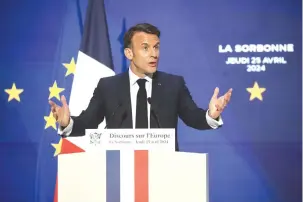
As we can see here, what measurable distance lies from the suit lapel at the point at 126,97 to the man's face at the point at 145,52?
12cm

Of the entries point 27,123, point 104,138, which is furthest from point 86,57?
point 104,138

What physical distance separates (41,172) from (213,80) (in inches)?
56.7

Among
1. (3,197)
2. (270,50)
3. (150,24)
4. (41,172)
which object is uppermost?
(150,24)

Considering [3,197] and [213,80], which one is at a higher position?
[213,80]

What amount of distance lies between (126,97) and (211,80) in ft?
2.09

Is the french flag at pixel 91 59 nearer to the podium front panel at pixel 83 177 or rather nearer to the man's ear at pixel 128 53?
the man's ear at pixel 128 53

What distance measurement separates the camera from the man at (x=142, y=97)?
2.93 meters

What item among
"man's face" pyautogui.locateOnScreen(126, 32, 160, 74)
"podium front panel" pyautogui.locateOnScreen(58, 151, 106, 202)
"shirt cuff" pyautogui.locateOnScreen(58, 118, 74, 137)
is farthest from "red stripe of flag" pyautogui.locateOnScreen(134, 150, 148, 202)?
"man's face" pyautogui.locateOnScreen(126, 32, 160, 74)

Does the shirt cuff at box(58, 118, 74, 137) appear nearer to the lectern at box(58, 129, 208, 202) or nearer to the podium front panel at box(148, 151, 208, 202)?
the lectern at box(58, 129, 208, 202)

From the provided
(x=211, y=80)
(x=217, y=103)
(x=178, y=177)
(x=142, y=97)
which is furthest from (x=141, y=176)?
(x=211, y=80)

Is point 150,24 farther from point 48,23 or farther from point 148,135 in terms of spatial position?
point 148,135

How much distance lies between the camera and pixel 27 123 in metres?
3.07

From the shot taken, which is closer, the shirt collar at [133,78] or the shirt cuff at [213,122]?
the shirt cuff at [213,122]

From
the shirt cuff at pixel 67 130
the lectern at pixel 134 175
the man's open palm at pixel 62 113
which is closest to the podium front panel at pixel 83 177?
the lectern at pixel 134 175
